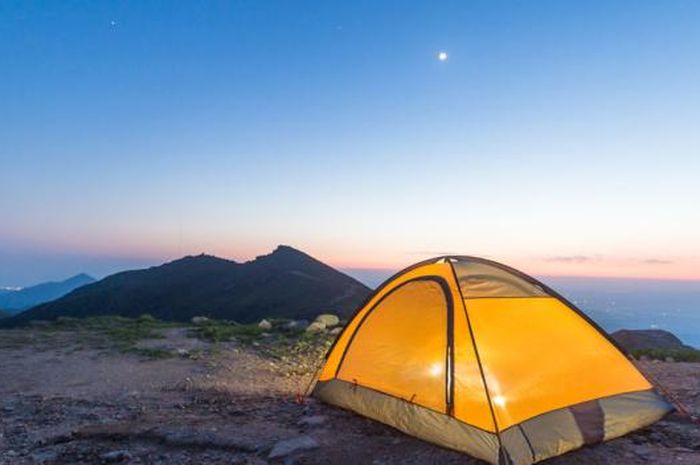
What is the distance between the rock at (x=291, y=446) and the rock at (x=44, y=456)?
3.04 metres

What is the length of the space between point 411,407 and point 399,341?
1.15 metres

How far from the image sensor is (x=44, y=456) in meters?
6.95

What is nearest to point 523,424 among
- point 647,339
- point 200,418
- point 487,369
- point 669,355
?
point 487,369

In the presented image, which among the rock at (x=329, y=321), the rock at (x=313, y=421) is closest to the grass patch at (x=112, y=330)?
the rock at (x=329, y=321)

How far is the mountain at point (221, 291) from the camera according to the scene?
102812mm

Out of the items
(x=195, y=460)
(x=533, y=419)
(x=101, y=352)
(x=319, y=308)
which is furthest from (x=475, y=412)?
(x=319, y=308)

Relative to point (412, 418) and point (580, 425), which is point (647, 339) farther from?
point (412, 418)

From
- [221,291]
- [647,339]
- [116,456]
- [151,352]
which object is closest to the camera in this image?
[116,456]

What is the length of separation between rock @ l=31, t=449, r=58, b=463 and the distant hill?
2148 cm

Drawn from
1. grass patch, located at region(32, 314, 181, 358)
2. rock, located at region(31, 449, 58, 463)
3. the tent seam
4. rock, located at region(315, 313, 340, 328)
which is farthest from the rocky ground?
rock, located at region(315, 313, 340, 328)

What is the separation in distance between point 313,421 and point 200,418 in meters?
1.97

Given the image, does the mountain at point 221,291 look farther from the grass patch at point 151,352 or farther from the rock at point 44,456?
the rock at point 44,456

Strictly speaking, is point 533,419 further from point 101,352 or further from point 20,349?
point 20,349

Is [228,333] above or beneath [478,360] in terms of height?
beneath
